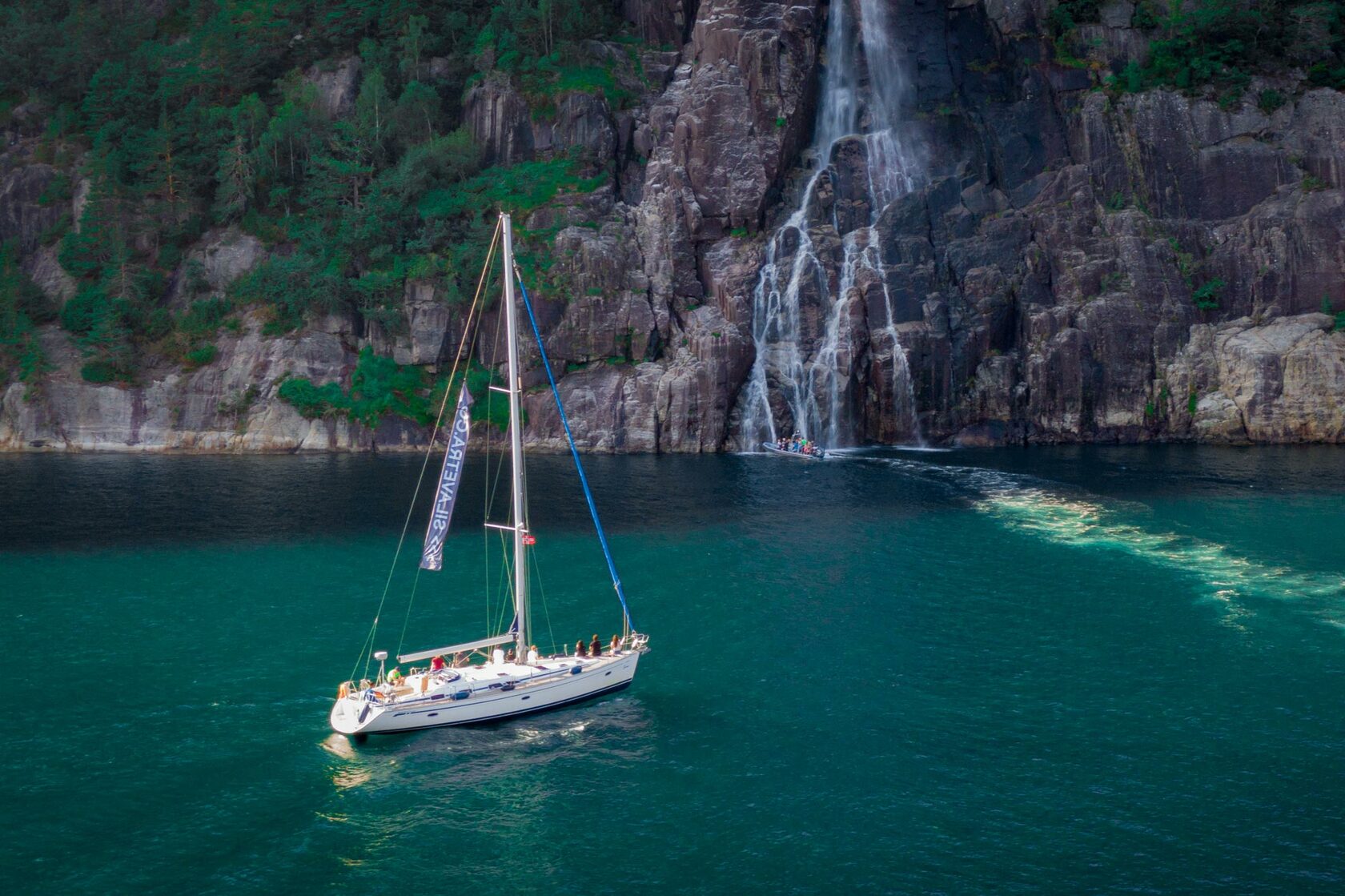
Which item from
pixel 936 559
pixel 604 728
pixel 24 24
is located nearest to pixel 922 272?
pixel 936 559

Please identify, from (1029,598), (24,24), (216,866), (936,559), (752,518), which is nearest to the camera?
(216,866)

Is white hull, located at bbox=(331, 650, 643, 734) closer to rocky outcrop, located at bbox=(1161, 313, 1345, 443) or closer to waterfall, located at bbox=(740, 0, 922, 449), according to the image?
waterfall, located at bbox=(740, 0, 922, 449)

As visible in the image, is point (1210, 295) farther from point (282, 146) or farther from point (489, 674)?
point (282, 146)

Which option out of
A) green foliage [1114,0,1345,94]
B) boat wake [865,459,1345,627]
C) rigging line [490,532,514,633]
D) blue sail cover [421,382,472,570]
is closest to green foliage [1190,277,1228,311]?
green foliage [1114,0,1345,94]

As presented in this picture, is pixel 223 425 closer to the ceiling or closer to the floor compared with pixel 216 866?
closer to the ceiling

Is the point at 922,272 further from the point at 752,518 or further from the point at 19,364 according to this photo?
the point at 19,364

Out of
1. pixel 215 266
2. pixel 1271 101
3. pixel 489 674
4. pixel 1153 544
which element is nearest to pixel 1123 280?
pixel 1271 101
